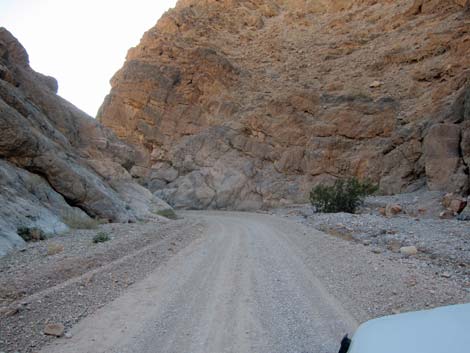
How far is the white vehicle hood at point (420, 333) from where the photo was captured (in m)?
1.62

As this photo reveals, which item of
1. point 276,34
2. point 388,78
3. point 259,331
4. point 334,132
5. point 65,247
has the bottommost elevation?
point 65,247

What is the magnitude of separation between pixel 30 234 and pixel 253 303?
21.7 feet

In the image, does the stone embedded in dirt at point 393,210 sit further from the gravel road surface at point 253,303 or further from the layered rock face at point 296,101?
the gravel road surface at point 253,303

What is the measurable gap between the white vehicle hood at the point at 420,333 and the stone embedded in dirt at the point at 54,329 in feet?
10.4

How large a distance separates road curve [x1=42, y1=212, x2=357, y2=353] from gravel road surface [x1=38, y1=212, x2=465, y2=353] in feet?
0.04

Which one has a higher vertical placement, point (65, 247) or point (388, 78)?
point (388, 78)

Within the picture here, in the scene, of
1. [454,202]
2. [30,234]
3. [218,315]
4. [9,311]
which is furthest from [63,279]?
[454,202]

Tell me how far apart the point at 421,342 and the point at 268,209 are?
26.9 metres

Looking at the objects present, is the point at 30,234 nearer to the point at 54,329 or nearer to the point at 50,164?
the point at 50,164

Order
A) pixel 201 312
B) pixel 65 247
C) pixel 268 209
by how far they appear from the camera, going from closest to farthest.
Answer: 1. pixel 201 312
2. pixel 65 247
3. pixel 268 209

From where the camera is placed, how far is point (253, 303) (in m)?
4.68

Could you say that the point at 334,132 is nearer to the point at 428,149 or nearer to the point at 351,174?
the point at 351,174

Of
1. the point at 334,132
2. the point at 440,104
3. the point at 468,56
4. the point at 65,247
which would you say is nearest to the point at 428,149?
the point at 440,104

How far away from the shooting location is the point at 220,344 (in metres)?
3.49
